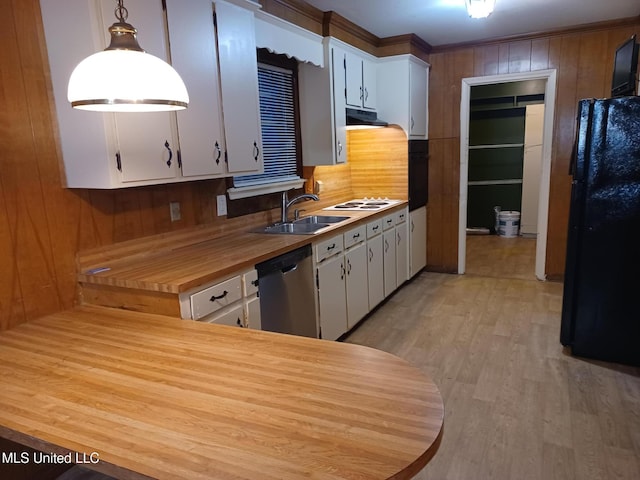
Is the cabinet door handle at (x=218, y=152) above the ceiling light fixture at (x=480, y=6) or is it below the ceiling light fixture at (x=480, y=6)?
below

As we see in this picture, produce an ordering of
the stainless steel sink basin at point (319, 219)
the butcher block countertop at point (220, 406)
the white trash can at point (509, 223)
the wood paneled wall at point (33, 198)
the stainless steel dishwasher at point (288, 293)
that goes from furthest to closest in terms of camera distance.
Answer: the white trash can at point (509, 223)
the stainless steel sink basin at point (319, 219)
the stainless steel dishwasher at point (288, 293)
the wood paneled wall at point (33, 198)
the butcher block countertop at point (220, 406)

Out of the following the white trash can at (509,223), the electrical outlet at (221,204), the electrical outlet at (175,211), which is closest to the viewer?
the electrical outlet at (175,211)

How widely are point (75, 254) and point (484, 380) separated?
2.39 metres

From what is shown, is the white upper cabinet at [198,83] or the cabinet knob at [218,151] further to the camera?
the cabinet knob at [218,151]

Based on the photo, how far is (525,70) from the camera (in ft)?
14.7

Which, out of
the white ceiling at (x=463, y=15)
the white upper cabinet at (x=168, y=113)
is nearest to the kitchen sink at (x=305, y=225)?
the white upper cabinet at (x=168, y=113)

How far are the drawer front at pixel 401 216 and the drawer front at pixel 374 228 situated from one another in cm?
47

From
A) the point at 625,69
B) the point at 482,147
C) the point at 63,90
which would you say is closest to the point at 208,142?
the point at 63,90

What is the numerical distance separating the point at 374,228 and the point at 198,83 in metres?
1.98

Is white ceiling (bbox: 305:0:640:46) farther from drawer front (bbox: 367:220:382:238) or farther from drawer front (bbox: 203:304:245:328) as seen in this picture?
drawer front (bbox: 203:304:245:328)

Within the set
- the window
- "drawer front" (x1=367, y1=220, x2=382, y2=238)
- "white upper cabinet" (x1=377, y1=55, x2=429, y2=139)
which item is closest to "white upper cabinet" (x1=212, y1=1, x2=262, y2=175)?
the window

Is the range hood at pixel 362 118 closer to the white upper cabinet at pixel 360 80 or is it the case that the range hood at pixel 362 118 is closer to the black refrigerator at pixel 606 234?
the white upper cabinet at pixel 360 80

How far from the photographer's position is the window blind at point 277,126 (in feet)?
10.8

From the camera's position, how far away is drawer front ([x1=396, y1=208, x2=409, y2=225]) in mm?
4312
